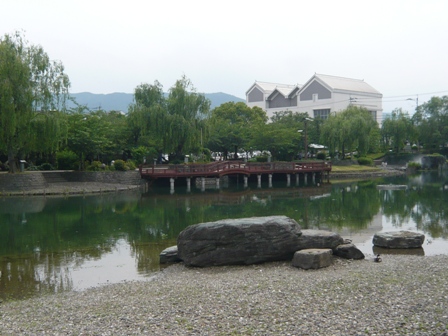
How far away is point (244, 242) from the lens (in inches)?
579

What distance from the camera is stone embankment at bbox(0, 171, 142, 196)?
3684 cm

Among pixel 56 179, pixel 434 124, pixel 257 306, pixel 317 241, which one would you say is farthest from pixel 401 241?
pixel 434 124

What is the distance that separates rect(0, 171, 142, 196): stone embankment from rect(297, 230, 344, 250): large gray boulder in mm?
27023

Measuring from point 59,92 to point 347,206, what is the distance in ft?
75.8

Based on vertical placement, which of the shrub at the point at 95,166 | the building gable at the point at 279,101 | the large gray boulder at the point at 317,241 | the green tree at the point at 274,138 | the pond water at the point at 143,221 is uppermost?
the building gable at the point at 279,101

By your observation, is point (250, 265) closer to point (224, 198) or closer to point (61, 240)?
point (61, 240)

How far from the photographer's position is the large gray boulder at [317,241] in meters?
14.9

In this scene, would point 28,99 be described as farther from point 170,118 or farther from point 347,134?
point 347,134

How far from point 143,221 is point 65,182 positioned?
1821 cm

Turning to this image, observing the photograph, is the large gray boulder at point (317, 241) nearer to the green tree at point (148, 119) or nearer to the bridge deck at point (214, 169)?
the bridge deck at point (214, 169)

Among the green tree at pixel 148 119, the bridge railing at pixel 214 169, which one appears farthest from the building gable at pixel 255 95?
the bridge railing at pixel 214 169

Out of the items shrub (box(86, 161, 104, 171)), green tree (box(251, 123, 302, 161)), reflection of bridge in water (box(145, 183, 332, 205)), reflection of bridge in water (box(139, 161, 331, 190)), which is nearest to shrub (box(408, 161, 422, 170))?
green tree (box(251, 123, 302, 161))

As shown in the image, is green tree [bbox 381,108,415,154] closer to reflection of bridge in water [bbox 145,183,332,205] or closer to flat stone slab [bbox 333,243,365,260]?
reflection of bridge in water [bbox 145,183,332,205]

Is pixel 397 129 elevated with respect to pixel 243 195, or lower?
elevated
